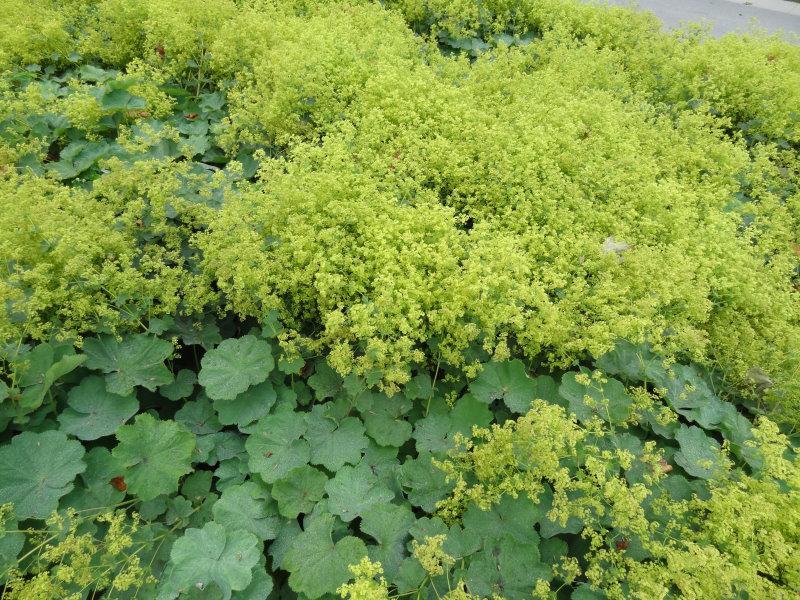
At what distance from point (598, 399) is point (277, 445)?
5.48 feet

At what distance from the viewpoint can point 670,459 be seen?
110 inches

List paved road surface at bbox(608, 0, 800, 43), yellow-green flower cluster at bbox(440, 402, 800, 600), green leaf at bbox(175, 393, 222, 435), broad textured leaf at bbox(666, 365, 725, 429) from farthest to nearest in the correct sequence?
paved road surface at bbox(608, 0, 800, 43) < broad textured leaf at bbox(666, 365, 725, 429) < green leaf at bbox(175, 393, 222, 435) < yellow-green flower cluster at bbox(440, 402, 800, 600)

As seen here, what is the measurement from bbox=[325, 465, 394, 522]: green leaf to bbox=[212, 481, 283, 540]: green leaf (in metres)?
0.29

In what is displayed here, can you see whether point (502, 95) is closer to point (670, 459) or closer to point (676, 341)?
point (676, 341)

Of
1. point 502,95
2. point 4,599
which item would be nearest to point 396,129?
point 502,95

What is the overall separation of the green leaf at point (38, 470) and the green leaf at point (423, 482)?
4.79 ft

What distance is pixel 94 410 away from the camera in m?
2.62

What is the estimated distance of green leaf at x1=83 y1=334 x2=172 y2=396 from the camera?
2.68 m

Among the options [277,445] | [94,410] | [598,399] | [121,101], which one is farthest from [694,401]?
[121,101]

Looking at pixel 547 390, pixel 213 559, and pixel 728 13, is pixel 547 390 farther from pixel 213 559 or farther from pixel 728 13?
pixel 728 13

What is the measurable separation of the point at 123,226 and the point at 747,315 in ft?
13.1

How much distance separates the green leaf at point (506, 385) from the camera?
280 centimetres

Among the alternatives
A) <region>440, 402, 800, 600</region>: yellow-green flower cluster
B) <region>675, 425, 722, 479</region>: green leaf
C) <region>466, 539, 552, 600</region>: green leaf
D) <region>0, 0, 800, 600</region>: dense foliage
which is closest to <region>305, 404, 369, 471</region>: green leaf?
<region>0, 0, 800, 600</region>: dense foliage

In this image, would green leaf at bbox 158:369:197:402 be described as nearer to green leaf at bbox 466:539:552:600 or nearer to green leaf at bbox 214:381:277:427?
green leaf at bbox 214:381:277:427
